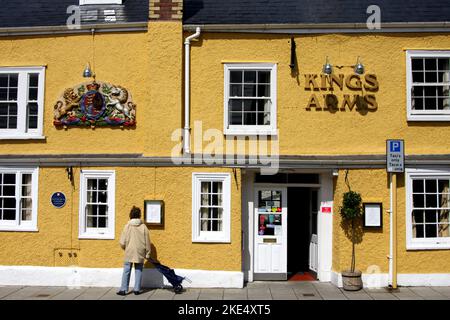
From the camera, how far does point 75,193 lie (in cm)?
1277

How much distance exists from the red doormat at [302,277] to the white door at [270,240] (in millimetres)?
356

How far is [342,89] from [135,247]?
6.05 metres

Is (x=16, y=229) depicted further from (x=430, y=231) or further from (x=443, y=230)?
(x=443, y=230)

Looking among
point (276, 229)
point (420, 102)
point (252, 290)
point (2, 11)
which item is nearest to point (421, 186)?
point (420, 102)

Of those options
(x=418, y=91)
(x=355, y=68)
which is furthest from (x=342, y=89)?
(x=418, y=91)

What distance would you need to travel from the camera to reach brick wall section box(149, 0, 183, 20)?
12.7 m

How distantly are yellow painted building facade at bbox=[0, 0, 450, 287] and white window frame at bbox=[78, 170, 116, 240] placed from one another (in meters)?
0.10

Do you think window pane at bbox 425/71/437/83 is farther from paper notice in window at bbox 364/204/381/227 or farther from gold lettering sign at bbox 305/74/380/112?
paper notice in window at bbox 364/204/381/227

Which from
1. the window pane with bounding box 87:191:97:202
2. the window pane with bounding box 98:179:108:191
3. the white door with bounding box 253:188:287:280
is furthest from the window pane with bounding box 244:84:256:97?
the window pane with bounding box 87:191:97:202

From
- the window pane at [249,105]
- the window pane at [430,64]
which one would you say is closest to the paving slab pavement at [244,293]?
the window pane at [249,105]

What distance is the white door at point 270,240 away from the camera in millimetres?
13055

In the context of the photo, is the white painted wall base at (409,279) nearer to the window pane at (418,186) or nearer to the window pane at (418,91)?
the window pane at (418,186)

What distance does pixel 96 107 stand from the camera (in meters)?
13.0

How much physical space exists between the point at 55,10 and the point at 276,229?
315 inches
